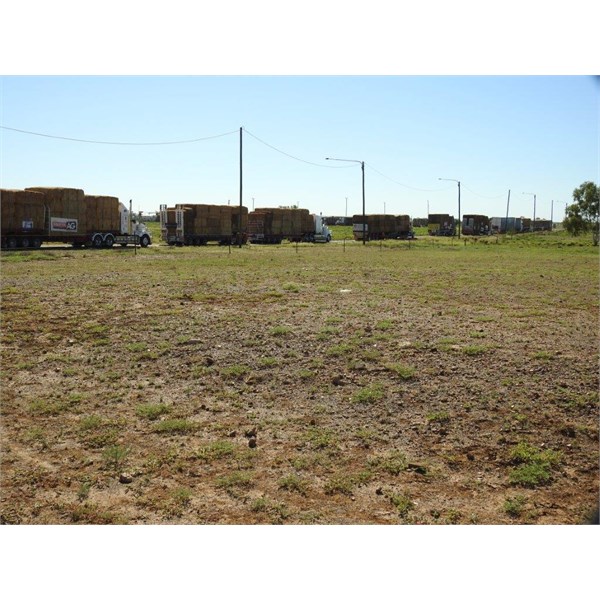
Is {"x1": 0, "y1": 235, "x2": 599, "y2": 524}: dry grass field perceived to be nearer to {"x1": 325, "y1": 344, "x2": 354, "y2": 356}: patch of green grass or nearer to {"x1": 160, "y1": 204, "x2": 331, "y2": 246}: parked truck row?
{"x1": 325, "y1": 344, "x2": 354, "y2": 356}: patch of green grass

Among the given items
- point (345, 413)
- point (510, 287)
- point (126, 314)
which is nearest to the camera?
point (345, 413)

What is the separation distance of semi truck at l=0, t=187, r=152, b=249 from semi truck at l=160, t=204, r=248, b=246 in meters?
3.37

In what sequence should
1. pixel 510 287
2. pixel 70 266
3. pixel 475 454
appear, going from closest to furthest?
pixel 475 454
pixel 510 287
pixel 70 266

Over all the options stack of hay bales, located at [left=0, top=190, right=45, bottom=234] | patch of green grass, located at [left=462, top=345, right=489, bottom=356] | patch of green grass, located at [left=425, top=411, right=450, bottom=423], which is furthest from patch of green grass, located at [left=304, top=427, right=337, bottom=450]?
stack of hay bales, located at [left=0, top=190, right=45, bottom=234]

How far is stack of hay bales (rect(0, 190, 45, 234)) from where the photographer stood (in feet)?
116

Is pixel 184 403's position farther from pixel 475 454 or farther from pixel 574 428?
pixel 574 428

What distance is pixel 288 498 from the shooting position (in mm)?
4582

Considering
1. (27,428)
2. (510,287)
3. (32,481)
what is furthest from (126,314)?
(510,287)

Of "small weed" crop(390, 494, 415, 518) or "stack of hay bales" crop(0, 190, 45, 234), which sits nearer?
"small weed" crop(390, 494, 415, 518)

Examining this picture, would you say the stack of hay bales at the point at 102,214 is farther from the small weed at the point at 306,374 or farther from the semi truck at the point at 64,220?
the small weed at the point at 306,374

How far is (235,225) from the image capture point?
174 ft

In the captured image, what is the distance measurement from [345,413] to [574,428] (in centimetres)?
223

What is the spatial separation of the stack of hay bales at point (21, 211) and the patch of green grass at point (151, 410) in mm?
32694

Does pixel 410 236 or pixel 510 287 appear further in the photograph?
pixel 410 236
